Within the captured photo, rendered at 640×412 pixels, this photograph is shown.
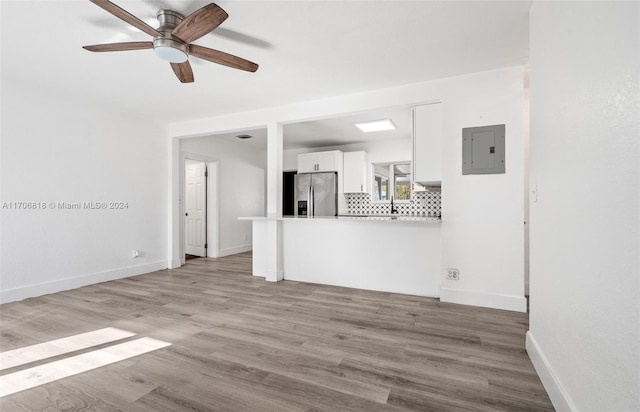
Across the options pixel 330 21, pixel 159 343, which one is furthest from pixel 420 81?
pixel 159 343

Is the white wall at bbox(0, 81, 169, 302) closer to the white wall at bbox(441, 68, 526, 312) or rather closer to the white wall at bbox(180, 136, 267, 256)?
the white wall at bbox(180, 136, 267, 256)

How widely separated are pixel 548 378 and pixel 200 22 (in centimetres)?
295

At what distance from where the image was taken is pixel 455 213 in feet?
10.5

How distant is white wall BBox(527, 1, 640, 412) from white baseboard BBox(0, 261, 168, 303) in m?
4.94

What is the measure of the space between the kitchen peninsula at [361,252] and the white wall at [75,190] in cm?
194

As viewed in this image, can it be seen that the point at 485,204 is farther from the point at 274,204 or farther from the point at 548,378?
the point at 274,204

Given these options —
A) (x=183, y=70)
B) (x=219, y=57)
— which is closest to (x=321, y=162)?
(x=183, y=70)

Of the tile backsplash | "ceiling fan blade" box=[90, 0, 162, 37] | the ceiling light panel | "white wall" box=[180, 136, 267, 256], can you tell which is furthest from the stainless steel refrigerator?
"ceiling fan blade" box=[90, 0, 162, 37]

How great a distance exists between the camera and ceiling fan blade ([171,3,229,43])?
181 centimetres

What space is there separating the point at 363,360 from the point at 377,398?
1.29 ft

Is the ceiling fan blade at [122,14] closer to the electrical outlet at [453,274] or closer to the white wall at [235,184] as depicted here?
the electrical outlet at [453,274]

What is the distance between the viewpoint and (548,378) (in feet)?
5.34

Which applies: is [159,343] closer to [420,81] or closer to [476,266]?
[476,266]

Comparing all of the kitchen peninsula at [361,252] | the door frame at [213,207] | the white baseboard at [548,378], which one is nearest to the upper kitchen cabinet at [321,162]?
the door frame at [213,207]
